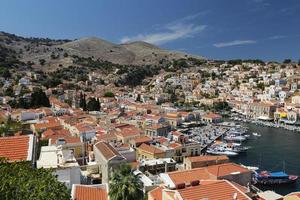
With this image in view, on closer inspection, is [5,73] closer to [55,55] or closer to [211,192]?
[55,55]

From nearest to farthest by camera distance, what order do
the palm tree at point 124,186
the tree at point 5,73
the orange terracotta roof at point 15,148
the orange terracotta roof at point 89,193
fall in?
the orange terracotta roof at point 15,148 < the orange terracotta roof at point 89,193 < the palm tree at point 124,186 < the tree at point 5,73

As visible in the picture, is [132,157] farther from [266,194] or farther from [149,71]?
[149,71]

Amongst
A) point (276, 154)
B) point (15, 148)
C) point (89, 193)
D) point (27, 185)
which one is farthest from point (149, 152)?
point (27, 185)

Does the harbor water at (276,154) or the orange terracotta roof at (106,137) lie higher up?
the orange terracotta roof at (106,137)

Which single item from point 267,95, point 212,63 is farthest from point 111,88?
point 212,63

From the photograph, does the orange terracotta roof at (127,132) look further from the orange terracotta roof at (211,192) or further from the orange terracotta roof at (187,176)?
the orange terracotta roof at (211,192)

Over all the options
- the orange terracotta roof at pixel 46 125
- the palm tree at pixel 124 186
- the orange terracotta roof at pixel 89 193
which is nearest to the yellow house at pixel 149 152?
the orange terracotta roof at pixel 46 125

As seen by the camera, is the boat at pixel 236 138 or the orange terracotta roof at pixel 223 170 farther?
the boat at pixel 236 138
